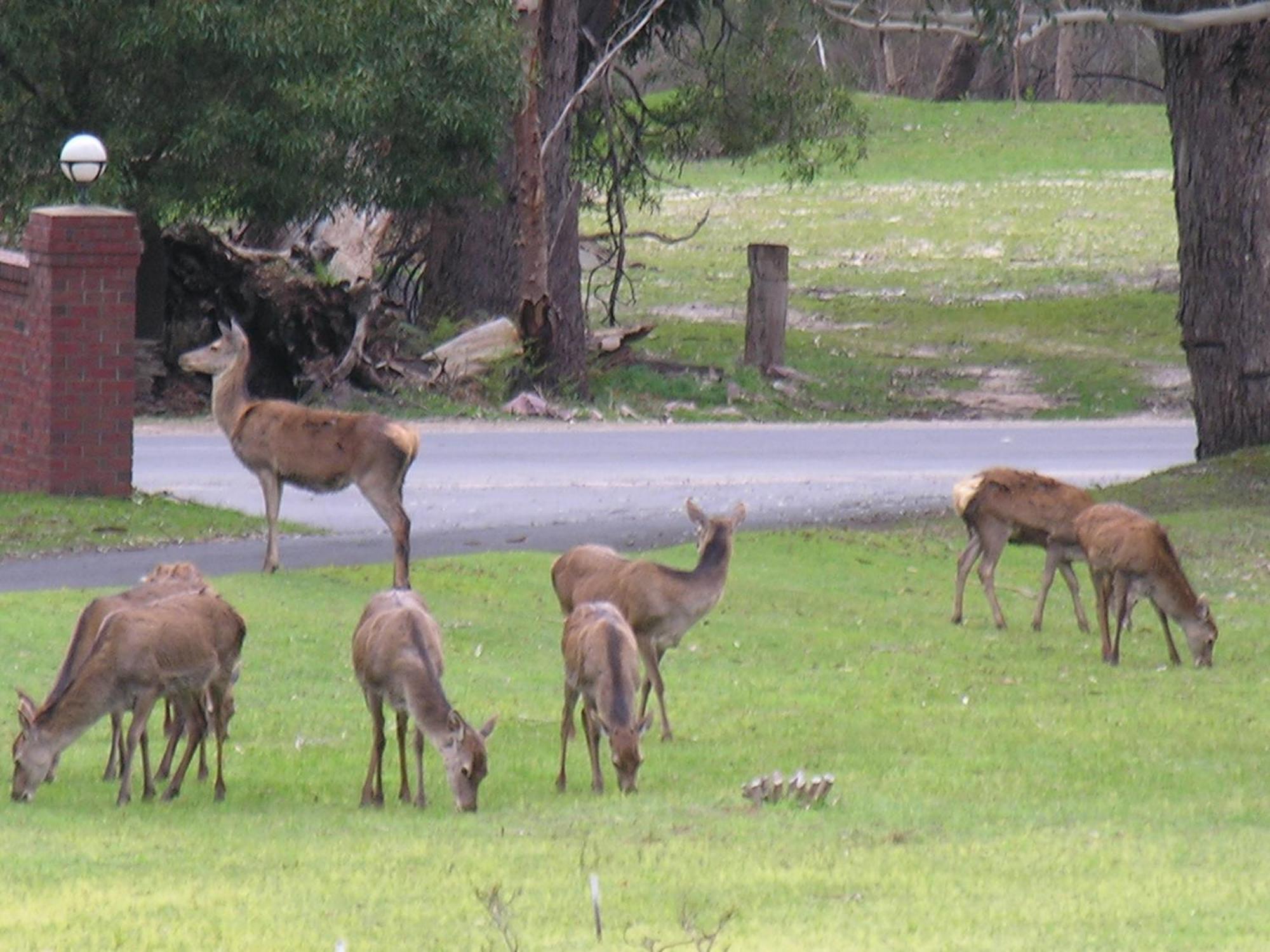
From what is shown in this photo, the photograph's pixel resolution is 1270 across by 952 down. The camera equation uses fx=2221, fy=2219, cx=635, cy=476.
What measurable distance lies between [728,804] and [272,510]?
24.3 feet

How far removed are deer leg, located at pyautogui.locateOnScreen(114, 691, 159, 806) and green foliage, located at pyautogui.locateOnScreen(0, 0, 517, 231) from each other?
A: 1508cm

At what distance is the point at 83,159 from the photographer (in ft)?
64.6

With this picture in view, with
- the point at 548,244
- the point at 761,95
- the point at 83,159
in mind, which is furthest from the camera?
the point at 761,95

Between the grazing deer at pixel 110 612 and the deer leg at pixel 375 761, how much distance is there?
1155 mm

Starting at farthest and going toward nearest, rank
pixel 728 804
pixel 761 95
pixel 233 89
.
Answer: pixel 761 95, pixel 233 89, pixel 728 804

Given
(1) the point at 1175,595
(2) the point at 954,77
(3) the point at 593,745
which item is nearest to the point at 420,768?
(3) the point at 593,745

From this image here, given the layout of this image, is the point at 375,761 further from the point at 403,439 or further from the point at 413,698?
the point at 403,439

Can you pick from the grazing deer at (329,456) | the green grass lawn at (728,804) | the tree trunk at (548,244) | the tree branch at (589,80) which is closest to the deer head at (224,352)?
the grazing deer at (329,456)

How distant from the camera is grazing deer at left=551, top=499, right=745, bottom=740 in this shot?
1134 cm

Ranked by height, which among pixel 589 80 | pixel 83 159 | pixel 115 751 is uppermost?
pixel 589 80

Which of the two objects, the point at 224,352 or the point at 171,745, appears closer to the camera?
the point at 171,745

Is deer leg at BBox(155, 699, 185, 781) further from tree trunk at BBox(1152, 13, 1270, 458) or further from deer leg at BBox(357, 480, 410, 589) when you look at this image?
tree trunk at BBox(1152, 13, 1270, 458)

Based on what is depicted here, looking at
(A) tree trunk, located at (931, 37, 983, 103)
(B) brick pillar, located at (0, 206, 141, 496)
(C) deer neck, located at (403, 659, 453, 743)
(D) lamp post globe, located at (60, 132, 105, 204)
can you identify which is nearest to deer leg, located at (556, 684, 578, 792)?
(C) deer neck, located at (403, 659, 453, 743)

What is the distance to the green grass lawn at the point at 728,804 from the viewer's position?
7551mm
